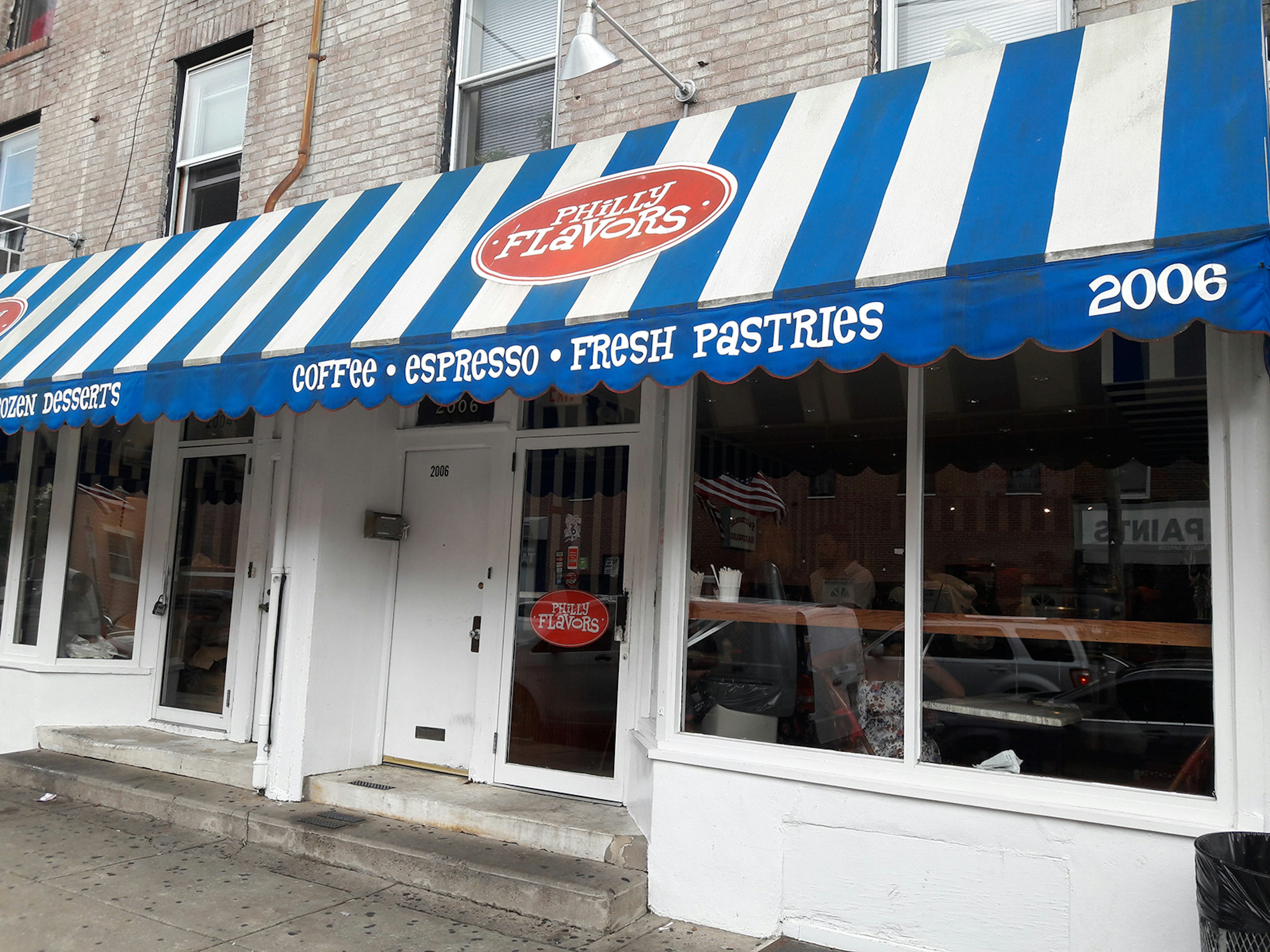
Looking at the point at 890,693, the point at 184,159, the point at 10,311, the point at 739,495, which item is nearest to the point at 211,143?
the point at 184,159

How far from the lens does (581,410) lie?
637 centimetres

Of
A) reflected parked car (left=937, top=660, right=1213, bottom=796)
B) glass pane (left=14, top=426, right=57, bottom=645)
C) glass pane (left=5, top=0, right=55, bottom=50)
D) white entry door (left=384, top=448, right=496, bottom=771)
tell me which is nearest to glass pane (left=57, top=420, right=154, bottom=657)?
glass pane (left=14, top=426, right=57, bottom=645)

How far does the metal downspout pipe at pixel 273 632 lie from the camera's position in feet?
21.2

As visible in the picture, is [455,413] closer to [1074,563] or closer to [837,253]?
[837,253]

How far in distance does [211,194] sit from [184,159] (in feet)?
1.64

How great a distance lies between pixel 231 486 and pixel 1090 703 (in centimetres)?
665

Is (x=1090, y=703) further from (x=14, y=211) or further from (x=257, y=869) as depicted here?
(x=14, y=211)

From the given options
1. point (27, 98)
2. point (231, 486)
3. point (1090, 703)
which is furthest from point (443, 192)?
point (27, 98)

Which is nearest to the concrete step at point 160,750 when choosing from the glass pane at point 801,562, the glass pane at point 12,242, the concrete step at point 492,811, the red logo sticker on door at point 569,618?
the concrete step at point 492,811

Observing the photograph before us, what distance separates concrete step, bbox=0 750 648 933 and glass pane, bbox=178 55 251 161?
5362 millimetres

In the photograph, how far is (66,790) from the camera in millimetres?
6891

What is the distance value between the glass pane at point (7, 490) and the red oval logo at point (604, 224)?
5.74m

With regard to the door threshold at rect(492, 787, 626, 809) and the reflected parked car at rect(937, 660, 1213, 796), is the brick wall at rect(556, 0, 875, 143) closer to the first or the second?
the reflected parked car at rect(937, 660, 1213, 796)

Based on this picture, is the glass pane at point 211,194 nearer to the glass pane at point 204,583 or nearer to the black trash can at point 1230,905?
the glass pane at point 204,583
